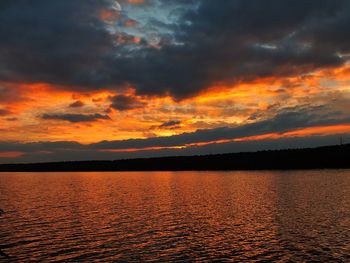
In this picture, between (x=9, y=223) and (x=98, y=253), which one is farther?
(x=9, y=223)

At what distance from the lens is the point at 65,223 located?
2141 inches

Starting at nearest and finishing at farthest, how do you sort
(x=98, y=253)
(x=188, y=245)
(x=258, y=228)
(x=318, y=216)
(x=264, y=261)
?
(x=264, y=261) < (x=98, y=253) < (x=188, y=245) < (x=258, y=228) < (x=318, y=216)

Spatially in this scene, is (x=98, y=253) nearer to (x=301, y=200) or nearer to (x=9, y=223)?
(x=9, y=223)

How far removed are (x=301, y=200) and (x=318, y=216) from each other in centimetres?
1995

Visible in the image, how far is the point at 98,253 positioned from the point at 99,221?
19948 mm

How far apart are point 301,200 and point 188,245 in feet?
138

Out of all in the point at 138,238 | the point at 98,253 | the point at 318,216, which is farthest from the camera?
the point at 318,216

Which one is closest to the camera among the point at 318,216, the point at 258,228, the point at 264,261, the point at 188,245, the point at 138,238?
the point at 264,261

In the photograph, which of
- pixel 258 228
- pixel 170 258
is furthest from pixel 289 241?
pixel 170 258

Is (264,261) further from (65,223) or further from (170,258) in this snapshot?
(65,223)

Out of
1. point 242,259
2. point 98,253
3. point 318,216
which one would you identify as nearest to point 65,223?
point 98,253

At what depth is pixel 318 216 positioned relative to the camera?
53906 mm

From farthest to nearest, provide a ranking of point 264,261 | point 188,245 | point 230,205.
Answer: point 230,205 → point 188,245 → point 264,261

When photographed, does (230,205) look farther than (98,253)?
Yes
